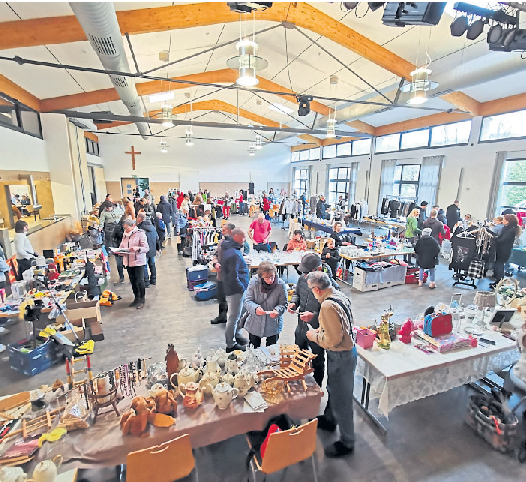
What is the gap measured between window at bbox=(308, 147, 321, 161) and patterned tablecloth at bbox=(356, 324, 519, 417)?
52.3 feet

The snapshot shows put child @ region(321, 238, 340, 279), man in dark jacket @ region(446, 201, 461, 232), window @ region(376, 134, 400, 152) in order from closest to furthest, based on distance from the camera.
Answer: child @ region(321, 238, 340, 279) → man in dark jacket @ region(446, 201, 461, 232) → window @ region(376, 134, 400, 152)

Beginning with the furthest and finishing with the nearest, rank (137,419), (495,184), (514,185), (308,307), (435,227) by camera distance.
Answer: (495,184) < (514,185) < (435,227) < (308,307) < (137,419)

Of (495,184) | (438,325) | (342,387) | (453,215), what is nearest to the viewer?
(342,387)

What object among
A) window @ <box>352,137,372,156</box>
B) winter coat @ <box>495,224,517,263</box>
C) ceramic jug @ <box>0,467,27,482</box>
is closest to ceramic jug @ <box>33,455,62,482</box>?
ceramic jug @ <box>0,467,27,482</box>

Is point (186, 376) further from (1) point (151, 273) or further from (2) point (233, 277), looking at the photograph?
(1) point (151, 273)

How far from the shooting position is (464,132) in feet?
29.6

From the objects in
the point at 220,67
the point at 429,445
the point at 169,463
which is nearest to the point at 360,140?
the point at 220,67

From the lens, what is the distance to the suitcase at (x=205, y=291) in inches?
213

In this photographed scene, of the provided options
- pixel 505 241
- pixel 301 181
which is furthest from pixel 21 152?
pixel 301 181

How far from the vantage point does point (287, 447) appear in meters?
1.79

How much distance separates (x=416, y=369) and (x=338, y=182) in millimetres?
14307

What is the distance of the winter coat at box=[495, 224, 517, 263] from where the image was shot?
18.5 ft

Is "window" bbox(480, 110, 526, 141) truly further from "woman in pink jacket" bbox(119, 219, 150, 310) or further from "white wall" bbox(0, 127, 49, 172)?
"white wall" bbox(0, 127, 49, 172)

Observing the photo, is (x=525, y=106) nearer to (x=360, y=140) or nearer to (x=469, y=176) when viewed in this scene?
(x=469, y=176)
